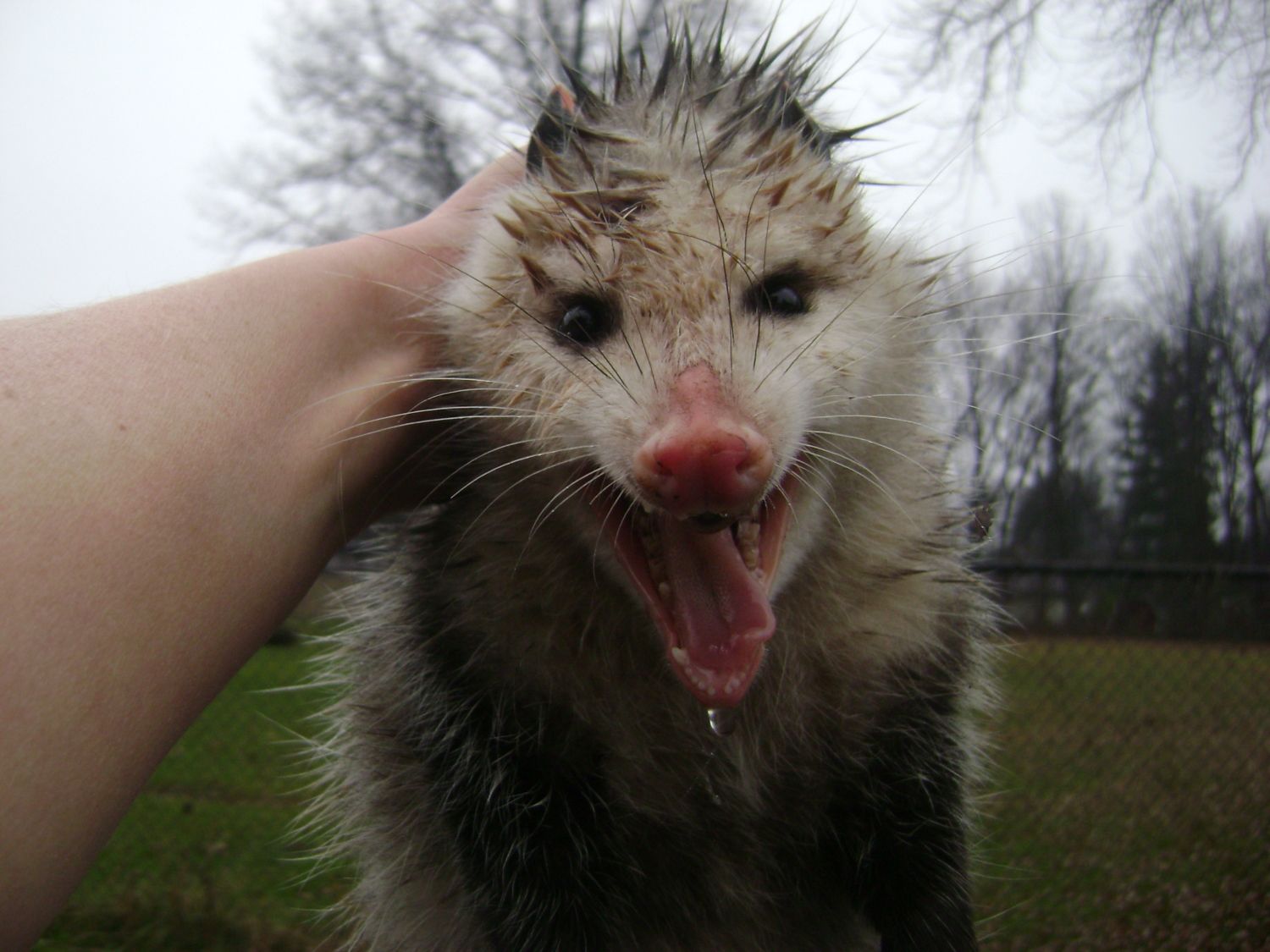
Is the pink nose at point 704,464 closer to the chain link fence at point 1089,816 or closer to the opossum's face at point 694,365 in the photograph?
the opossum's face at point 694,365

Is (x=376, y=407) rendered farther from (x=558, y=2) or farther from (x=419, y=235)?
(x=558, y=2)

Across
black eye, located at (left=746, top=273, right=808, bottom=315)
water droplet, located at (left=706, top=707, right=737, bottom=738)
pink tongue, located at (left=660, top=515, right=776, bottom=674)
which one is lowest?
water droplet, located at (left=706, top=707, right=737, bottom=738)

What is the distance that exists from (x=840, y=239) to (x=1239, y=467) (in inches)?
53.4

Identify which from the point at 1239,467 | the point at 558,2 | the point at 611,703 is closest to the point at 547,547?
the point at 611,703

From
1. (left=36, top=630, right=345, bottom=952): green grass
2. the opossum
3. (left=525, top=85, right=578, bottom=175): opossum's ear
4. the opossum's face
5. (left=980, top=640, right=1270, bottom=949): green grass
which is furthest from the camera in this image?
(left=36, top=630, right=345, bottom=952): green grass

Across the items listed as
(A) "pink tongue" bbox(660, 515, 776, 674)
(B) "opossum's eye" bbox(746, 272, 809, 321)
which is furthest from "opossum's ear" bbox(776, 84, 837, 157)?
(A) "pink tongue" bbox(660, 515, 776, 674)

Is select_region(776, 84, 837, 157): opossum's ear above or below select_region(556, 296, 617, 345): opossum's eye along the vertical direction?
above

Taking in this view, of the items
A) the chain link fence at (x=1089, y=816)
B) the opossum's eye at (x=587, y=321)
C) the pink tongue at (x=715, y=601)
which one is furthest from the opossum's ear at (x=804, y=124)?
the chain link fence at (x=1089, y=816)

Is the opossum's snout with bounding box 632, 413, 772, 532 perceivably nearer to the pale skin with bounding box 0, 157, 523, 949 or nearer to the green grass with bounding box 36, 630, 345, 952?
the pale skin with bounding box 0, 157, 523, 949

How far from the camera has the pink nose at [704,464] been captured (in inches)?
31.5

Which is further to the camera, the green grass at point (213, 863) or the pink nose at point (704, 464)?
the green grass at point (213, 863)

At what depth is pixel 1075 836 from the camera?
2.53 meters

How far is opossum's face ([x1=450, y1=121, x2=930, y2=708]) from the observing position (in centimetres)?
88

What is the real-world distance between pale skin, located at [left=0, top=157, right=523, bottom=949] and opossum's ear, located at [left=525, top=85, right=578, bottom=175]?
21cm
